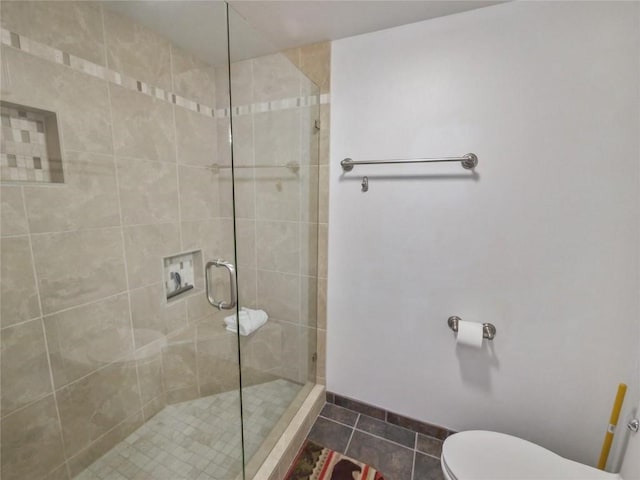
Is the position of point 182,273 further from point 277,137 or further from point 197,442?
point 277,137

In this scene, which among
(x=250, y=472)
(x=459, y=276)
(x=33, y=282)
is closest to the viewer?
(x=33, y=282)

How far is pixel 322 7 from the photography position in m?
1.14

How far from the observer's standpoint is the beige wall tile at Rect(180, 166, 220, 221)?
61.7 inches

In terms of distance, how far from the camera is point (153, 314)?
1470 mm

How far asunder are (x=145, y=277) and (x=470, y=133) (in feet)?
5.93

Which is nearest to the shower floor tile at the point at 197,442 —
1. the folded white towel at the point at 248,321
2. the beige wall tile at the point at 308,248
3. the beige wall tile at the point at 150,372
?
the beige wall tile at the point at 150,372

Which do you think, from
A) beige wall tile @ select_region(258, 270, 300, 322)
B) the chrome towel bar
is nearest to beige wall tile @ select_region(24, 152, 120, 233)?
beige wall tile @ select_region(258, 270, 300, 322)

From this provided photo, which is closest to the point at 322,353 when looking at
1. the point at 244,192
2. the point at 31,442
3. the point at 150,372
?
the point at 150,372

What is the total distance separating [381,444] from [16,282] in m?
1.81

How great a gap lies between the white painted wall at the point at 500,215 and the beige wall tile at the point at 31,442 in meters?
1.44

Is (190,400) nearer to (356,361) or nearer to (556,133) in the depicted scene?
(356,361)

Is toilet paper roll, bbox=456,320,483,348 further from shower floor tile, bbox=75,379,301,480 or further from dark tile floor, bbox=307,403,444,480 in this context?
shower floor tile, bbox=75,379,301,480

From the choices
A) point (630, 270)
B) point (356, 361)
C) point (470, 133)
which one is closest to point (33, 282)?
point (356, 361)

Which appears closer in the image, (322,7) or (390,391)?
(322,7)
